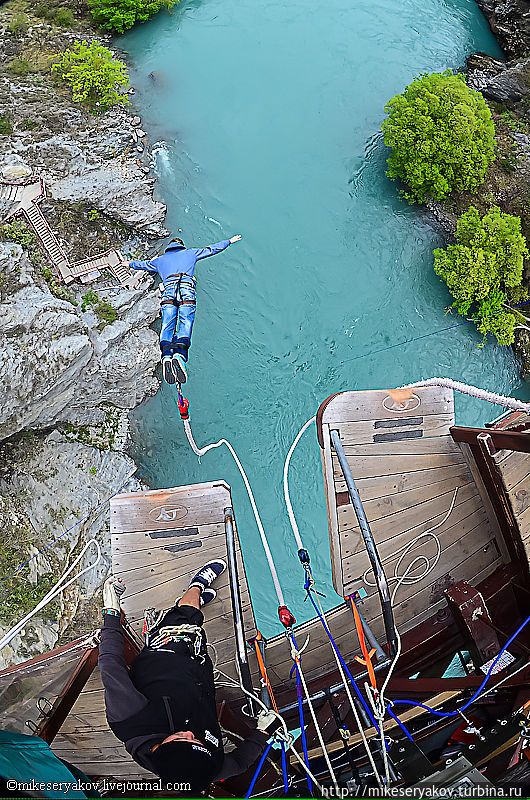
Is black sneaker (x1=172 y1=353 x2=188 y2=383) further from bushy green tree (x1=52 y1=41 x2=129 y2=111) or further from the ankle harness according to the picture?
bushy green tree (x1=52 y1=41 x2=129 y2=111)

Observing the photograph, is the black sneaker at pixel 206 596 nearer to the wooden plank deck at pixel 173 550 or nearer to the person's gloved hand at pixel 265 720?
the wooden plank deck at pixel 173 550

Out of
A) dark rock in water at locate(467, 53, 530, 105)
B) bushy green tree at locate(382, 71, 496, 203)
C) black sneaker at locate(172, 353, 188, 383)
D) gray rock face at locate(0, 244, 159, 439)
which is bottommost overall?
gray rock face at locate(0, 244, 159, 439)

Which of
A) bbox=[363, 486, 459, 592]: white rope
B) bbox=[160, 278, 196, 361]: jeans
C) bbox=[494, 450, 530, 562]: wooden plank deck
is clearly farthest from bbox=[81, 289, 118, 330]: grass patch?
bbox=[494, 450, 530, 562]: wooden plank deck

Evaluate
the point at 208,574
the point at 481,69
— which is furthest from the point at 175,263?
the point at 481,69

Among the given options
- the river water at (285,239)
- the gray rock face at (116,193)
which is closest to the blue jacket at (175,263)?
the river water at (285,239)

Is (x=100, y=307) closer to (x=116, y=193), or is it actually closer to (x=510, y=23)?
(x=116, y=193)

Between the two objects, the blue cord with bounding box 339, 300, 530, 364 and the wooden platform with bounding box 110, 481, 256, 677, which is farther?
the blue cord with bounding box 339, 300, 530, 364

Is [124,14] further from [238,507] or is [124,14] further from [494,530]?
[494,530]
